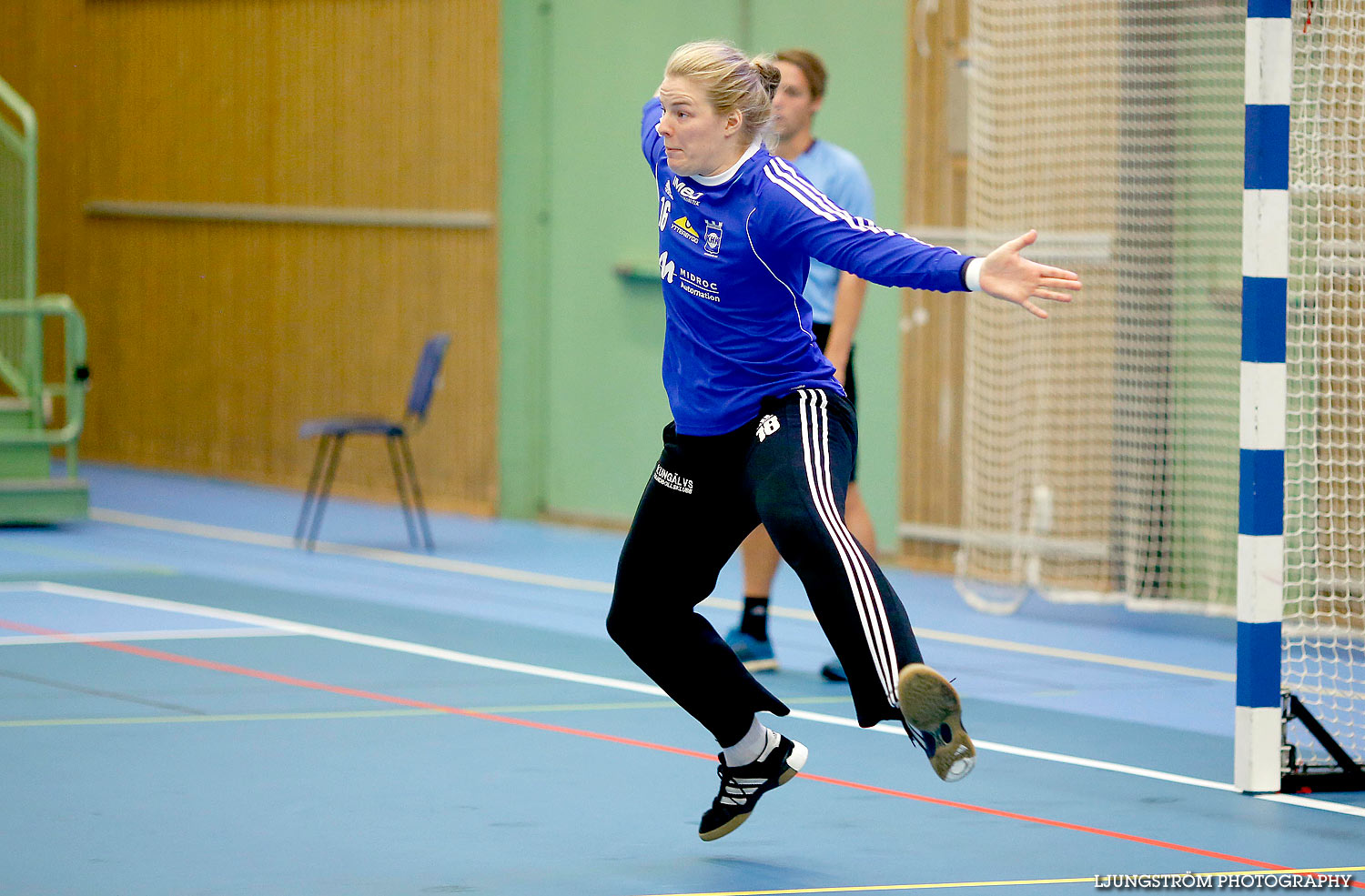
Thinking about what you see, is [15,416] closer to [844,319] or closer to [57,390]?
[57,390]

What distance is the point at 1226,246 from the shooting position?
834 cm

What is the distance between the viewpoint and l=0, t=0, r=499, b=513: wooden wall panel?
461 inches

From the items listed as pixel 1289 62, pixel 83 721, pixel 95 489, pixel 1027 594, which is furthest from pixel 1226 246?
pixel 95 489

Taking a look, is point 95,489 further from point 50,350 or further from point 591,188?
point 591,188

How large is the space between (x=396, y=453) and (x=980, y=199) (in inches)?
174

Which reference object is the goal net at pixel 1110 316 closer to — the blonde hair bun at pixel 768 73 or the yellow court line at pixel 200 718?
the yellow court line at pixel 200 718

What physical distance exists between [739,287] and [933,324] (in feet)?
18.5

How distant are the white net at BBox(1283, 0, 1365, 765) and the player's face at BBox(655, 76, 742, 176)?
1.92 metres

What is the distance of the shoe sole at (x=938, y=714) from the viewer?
12.1ft

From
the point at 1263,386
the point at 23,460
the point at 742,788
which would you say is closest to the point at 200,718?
the point at 742,788

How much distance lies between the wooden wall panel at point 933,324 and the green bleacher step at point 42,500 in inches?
173

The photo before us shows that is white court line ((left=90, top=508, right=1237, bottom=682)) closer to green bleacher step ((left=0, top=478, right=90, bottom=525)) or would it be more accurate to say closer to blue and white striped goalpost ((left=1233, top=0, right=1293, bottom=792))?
green bleacher step ((left=0, top=478, right=90, bottom=525))

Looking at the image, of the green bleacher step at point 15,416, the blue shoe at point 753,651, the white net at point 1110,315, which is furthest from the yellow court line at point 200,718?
the green bleacher step at point 15,416

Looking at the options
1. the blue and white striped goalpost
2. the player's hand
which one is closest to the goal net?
the blue and white striped goalpost
